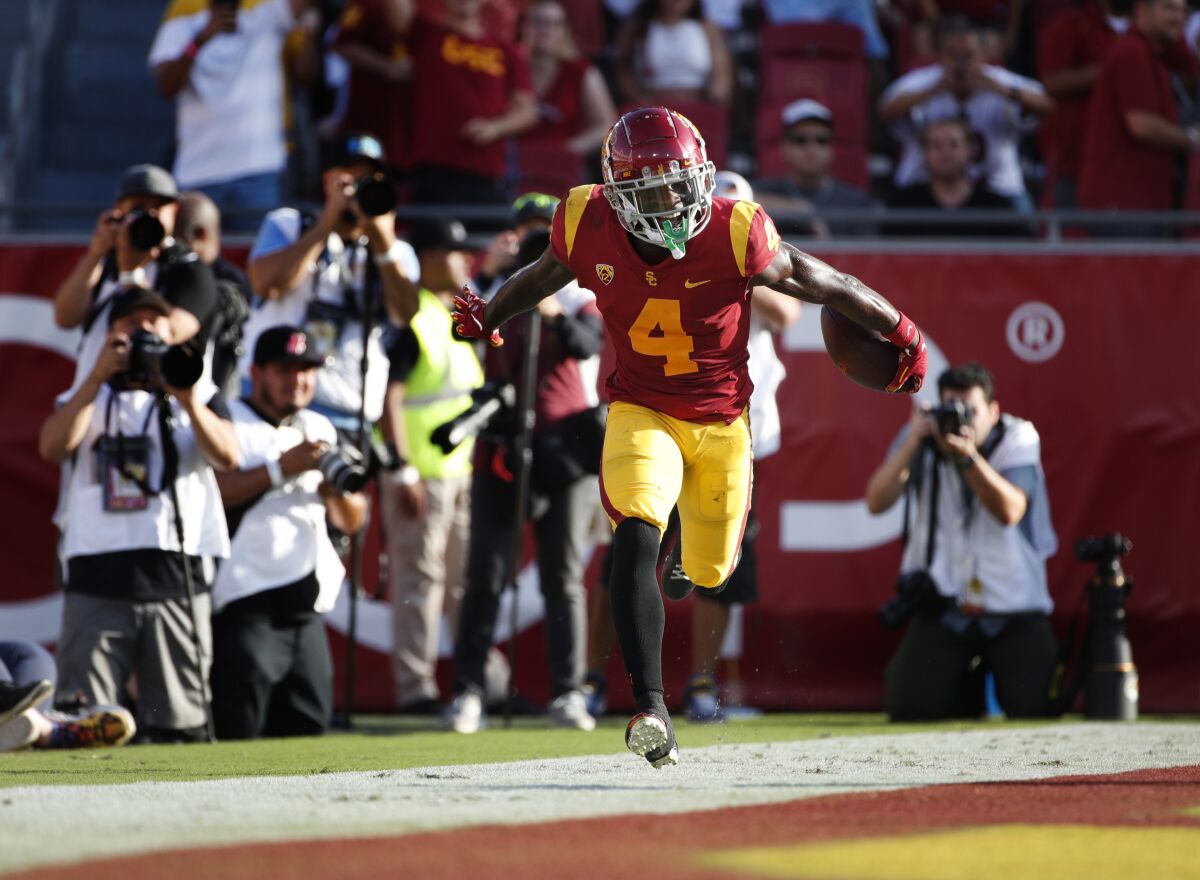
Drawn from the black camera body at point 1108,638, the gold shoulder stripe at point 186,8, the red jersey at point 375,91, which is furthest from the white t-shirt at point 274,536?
the black camera body at point 1108,638

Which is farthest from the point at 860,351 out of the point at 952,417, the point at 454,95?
the point at 454,95

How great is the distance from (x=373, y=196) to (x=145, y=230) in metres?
0.91

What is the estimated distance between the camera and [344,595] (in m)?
8.20

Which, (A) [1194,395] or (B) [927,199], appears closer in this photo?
(A) [1194,395]

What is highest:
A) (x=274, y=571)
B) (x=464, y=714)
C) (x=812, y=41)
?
(x=812, y=41)

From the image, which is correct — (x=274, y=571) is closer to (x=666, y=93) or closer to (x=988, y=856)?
(x=988, y=856)

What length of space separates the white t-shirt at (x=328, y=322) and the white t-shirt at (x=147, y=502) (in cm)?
75

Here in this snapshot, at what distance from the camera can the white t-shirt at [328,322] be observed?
7316 millimetres

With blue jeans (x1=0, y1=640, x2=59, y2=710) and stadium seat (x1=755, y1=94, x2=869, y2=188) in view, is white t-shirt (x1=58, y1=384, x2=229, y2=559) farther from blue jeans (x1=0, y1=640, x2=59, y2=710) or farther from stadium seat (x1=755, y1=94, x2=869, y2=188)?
stadium seat (x1=755, y1=94, x2=869, y2=188)

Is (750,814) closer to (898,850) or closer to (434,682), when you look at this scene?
(898,850)

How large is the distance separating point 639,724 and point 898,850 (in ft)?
4.39

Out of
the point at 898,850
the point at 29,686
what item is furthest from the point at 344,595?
the point at 898,850

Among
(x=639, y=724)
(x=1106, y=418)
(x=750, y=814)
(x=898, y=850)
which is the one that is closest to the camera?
(x=898, y=850)

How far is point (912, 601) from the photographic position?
7.69 m
